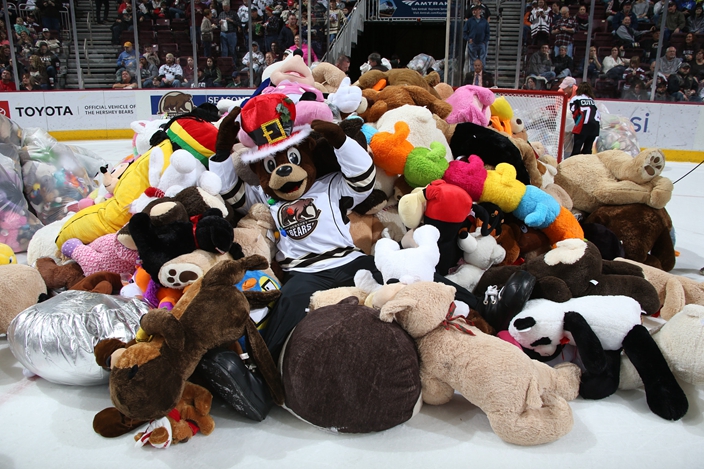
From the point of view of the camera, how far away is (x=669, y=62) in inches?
304

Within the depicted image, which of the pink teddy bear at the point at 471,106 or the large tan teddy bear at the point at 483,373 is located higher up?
the pink teddy bear at the point at 471,106

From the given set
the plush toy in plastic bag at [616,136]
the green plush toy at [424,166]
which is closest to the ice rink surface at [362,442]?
the green plush toy at [424,166]

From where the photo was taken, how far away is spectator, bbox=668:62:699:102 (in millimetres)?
7727

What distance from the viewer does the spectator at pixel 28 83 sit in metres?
8.62

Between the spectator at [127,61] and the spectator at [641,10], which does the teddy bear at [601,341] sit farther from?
the spectator at [127,61]

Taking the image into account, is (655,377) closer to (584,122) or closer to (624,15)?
(584,122)

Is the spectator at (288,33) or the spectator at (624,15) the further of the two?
the spectator at (288,33)

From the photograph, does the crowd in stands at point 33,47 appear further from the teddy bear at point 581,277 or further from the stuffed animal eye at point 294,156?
the teddy bear at point 581,277

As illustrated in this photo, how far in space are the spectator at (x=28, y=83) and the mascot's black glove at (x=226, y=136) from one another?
7690 mm

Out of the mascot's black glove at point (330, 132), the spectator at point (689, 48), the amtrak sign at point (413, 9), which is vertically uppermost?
the amtrak sign at point (413, 9)

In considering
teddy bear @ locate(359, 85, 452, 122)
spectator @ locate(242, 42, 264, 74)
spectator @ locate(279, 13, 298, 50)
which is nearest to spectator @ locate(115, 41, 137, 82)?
spectator @ locate(242, 42, 264, 74)

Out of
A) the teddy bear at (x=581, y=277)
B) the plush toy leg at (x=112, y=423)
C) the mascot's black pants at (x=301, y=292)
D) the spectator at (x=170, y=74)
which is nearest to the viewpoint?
the plush toy leg at (x=112, y=423)

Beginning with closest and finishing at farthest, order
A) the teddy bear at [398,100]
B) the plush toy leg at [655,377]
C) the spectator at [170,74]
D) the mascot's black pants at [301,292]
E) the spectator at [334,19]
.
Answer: the plush toy leg at [655,377] → the mascot's black pants at [301,292] → the teddy bear at [398,100] → the spectator at [170,74] → the spectator at [334,19]

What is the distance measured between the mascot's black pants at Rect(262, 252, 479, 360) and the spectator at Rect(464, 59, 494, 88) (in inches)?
255
